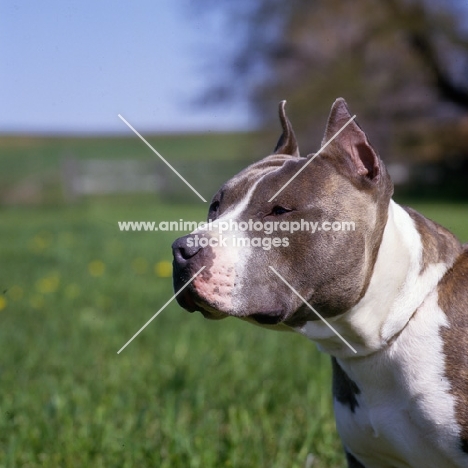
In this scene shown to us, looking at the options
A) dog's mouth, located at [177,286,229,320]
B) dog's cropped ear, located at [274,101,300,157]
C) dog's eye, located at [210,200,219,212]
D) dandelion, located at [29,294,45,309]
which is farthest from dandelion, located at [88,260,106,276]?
dog's mouth, located at [177,286,229,320]

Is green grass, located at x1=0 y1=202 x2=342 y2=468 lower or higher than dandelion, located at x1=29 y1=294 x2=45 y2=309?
higher

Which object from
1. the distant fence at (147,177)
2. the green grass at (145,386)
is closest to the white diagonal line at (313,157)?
the green grass at (145,386)

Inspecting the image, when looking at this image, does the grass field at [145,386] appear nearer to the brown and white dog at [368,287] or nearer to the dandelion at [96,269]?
the dandelion at [96,269]

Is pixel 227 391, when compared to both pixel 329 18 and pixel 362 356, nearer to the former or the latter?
pixel 362 356

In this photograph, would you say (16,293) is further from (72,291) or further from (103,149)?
(103,149)

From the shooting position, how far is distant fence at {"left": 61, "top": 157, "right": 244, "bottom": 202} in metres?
23.2

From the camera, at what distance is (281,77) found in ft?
76.3

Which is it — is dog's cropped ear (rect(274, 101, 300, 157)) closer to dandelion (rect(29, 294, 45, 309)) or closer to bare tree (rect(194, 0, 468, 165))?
dandelion (rect(29, 294, 45, 309))

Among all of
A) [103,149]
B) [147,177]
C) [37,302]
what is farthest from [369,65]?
[37,302]

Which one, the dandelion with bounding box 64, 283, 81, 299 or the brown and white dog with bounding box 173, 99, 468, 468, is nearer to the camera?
the brown and white dog with bounding box 173, 99, 468, 468

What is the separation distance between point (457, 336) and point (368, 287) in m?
0.32

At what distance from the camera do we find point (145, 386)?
4.25m

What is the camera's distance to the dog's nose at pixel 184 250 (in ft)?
7.51

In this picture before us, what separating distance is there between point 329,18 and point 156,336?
59.7 ft
